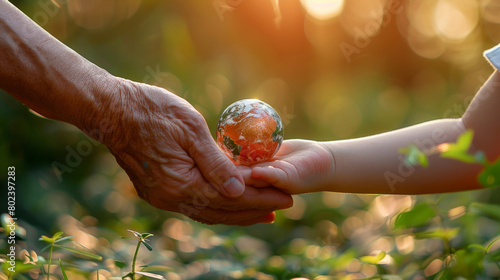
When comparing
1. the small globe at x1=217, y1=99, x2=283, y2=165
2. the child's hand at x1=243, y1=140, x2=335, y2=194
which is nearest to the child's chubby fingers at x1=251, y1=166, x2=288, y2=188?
the child's hand at x1=243, y1=140, x2=335, y2=194

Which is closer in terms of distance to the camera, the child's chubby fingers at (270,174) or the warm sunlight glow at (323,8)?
the child's chubby fingers at (270,174)

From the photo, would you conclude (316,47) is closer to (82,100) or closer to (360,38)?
(360,38)

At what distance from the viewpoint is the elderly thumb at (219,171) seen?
74.3 inches

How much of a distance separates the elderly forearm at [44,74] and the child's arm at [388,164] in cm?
69

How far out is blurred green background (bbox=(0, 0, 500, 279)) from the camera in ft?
8.79

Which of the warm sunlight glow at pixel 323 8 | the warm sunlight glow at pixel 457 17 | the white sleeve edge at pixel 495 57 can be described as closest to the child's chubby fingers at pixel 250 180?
the white sleeve edge at pixel 495 57

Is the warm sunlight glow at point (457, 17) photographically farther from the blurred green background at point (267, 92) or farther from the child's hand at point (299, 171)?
the child's hand at point (299, 171)

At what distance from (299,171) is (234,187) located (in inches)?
10.7

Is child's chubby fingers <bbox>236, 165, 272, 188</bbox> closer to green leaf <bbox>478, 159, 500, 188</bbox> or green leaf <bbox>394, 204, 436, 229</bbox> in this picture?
green leaf <bbox>394, 204, 436, 229</bbox>

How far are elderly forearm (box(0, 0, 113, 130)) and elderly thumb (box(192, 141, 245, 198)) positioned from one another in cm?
43

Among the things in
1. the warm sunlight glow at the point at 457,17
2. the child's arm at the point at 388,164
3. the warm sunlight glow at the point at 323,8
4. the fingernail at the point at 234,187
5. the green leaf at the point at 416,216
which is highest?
the warm sunlight glow at the point at 457,17

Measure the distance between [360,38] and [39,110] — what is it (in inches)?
156

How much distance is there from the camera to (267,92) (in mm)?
4699

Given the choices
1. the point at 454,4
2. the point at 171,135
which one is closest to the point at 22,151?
the point at 171,135
